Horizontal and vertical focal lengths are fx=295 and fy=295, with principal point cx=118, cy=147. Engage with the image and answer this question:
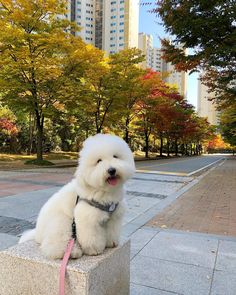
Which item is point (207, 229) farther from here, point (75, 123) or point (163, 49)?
point (75, 123)

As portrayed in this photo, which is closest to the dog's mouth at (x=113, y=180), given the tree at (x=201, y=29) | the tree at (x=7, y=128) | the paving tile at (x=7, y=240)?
the paving tile at (x=7, y=240)

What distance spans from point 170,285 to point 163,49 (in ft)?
33.1

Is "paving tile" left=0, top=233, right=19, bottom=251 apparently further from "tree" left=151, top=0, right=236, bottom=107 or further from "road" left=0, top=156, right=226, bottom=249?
"tree" left=151, top=0, right=236, bottom=107

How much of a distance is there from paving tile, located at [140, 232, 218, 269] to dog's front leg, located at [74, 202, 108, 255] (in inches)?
72.3

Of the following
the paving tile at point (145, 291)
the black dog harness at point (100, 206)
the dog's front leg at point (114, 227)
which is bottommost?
the paving tile at point (145, 291)

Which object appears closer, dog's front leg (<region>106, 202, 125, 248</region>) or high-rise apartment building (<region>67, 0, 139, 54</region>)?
dog's front leg (<region>106, 202, 125, 248</region>)

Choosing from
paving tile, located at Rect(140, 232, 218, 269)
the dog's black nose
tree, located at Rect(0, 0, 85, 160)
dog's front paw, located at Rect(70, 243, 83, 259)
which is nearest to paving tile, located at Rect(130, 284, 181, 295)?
paving tile, located at Rect(140, 232, 218, 269)

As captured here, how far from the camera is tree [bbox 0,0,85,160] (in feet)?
48.4

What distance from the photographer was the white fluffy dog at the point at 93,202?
1887 millimetres

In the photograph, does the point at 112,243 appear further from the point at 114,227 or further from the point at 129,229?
the point at 129,229

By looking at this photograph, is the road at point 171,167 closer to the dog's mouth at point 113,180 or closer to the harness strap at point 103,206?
the harness strap at point 103,206

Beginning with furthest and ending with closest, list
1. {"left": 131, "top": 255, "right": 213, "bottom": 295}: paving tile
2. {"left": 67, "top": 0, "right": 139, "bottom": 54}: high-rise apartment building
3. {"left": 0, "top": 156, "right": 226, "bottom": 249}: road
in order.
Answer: {"left": 67, "top": 0, "right": 139, "bottom": 54}: high-rise apartment building
{"left": 0, "top": 156, "right": 226, "bottom": 249}: road
{"left": 131, "top": 255, "right": 213, "bottom": 295}: paving tile

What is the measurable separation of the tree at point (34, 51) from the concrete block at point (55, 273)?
13973mm

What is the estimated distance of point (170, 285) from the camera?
2.90 meters
